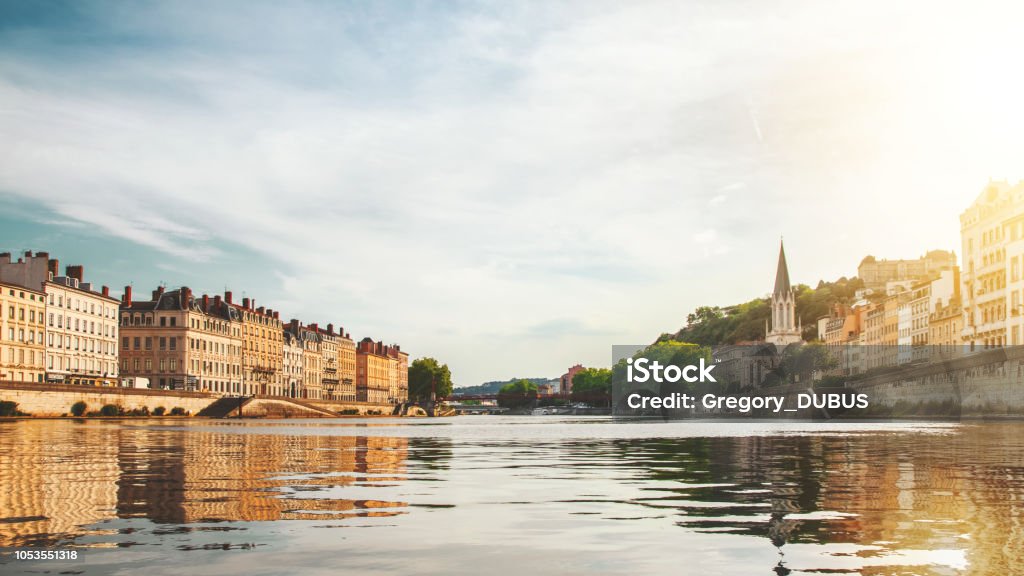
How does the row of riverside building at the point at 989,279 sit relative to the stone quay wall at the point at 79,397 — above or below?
above

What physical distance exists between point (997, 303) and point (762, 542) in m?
118

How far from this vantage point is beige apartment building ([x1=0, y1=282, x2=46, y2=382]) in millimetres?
114250

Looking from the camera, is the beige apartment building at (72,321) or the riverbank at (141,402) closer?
the riverbank at (141,402)

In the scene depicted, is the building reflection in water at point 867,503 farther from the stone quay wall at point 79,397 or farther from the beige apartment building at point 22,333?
the beige apartment building at point 22,333

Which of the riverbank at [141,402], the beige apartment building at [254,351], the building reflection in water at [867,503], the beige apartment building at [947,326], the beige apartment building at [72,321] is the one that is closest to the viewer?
the building reflection in water at [867,503]

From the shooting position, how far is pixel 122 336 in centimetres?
15850

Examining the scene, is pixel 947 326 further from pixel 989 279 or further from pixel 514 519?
pixel 514 519

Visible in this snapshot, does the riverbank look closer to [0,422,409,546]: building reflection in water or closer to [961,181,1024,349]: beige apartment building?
[0,422,409,546]: building reflection in water

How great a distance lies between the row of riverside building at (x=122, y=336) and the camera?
120188 mm

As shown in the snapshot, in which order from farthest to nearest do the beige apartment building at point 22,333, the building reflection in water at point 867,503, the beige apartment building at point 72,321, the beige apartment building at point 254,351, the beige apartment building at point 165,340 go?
the beige apartment building at point 254,351, the beige apartment building at point 165,340, the beige apartment building at point 72,321, the beige apartment building at point 22,333, the building reflection in water at point 867,503

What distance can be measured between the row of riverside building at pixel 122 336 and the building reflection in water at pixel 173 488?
80103mm

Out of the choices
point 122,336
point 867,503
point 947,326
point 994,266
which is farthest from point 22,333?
point 947,326

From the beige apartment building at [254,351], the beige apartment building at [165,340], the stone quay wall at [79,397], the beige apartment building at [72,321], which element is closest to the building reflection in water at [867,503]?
the stone quay wall at [79,397]

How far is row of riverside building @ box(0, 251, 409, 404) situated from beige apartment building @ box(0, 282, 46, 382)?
0.11 metres
